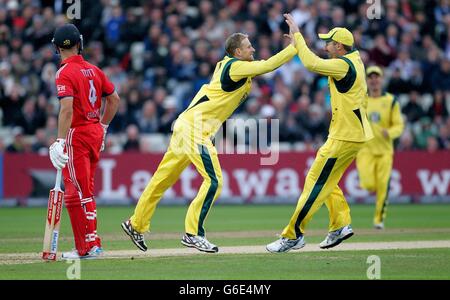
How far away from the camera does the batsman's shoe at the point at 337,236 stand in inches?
519

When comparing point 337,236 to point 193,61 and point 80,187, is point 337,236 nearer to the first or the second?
point 80,187

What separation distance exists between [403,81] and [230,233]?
11377 mm

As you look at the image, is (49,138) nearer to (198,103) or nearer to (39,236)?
(39,236)

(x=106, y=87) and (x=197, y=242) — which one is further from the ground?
(x=106, y=87)

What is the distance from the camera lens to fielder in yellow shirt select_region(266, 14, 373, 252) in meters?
12.9

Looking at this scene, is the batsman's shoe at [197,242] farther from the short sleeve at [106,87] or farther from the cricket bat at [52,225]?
the short sleeve at [106,87]

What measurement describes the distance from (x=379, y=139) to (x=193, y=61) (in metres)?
8.52

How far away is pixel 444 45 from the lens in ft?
91.9

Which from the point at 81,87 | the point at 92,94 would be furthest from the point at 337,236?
the point at 81,87

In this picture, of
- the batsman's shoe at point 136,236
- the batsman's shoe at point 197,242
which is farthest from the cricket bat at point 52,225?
the batsman's shoe at point 197,242

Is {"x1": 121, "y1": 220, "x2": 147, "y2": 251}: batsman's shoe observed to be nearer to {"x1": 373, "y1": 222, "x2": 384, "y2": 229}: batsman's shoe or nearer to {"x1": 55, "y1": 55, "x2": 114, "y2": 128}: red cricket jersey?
{"x1": 55, "y1": 55, "x2": 114, "y2": 128}: red cricket jersey

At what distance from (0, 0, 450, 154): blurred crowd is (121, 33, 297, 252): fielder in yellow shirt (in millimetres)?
11041

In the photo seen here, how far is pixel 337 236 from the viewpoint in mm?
13273
